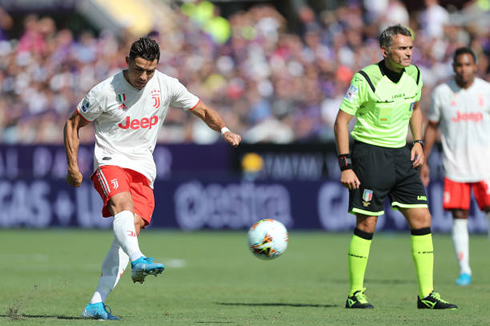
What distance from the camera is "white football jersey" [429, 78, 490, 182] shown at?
11.4 metres

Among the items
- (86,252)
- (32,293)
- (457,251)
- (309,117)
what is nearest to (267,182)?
(309,117)

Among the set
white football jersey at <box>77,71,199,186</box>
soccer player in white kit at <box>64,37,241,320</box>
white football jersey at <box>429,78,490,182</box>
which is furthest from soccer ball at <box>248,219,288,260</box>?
white football jersey at <box>429,78,490,182</box>

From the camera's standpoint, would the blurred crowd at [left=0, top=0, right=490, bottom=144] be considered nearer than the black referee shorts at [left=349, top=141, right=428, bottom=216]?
No

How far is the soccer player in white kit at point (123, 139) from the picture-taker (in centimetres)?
786

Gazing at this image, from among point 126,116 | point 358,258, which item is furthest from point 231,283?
point 126,116

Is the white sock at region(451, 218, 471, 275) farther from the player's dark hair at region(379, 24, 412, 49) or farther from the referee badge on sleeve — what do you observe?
the player's dark hair at region(379, 24, 412, 49)

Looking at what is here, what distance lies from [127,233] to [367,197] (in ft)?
7.94

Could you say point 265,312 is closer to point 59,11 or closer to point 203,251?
point 203,251

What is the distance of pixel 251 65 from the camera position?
72.9 feet

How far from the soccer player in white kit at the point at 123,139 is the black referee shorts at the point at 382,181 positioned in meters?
1.40

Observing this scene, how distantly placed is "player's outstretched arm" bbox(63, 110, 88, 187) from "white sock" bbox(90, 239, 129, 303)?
62cm

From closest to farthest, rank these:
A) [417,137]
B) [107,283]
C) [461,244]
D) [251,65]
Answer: [107,283], [417,137], [461,244], [251,65]

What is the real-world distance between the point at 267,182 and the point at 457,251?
851cm

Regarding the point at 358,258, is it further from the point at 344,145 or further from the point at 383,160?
the point at 344,145
